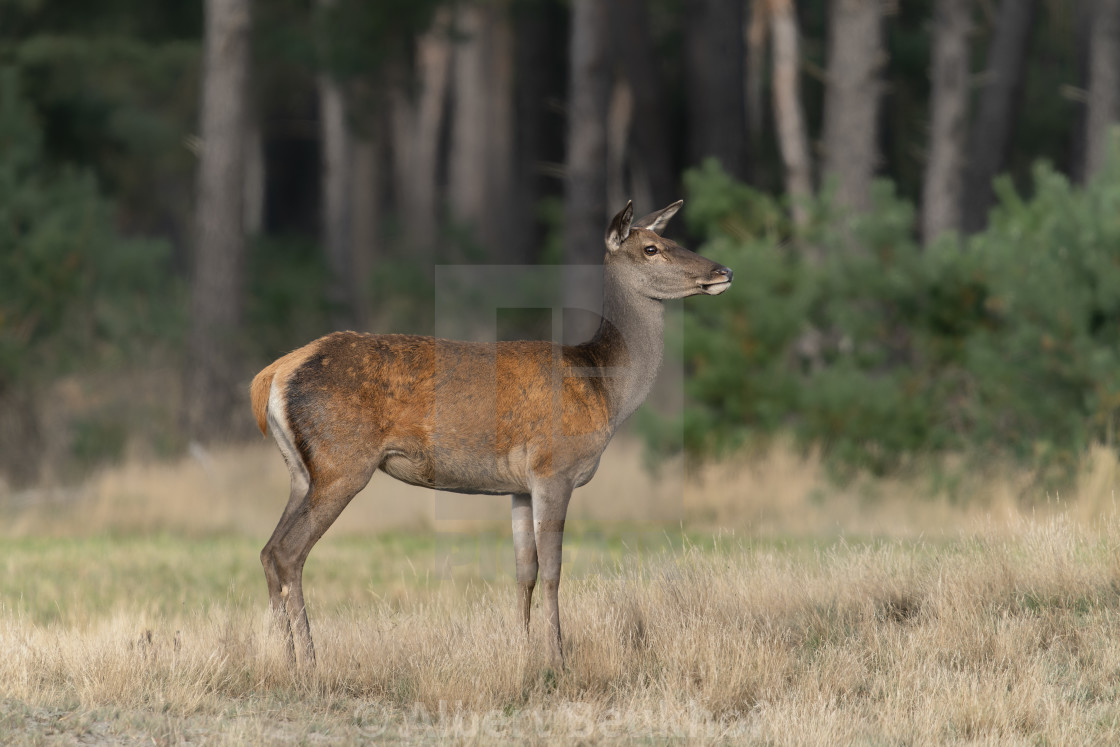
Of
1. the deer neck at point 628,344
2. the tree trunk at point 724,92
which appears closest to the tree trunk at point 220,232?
the tree trunk at point 724,92

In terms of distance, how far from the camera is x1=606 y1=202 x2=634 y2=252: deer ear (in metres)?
7.14

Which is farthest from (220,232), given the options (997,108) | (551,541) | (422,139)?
(422,139)

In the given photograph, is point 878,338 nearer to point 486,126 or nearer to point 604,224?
point 604,224

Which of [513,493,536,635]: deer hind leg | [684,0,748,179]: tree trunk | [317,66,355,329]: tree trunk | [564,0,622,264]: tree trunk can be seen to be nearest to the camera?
[513,493,536,635]: deer hind leg

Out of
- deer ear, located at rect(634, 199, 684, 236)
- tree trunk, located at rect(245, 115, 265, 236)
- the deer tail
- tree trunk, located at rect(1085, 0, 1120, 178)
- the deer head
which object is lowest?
tree trunk, located at rect(245, 115, 265, 236)

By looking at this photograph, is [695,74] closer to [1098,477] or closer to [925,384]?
[925,384]

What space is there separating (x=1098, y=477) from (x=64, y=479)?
1075 centimetres

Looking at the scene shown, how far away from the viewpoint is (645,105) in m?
21.4

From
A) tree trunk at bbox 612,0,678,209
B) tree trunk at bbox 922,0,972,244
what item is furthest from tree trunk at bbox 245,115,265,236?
tree trunk at bbox 922,0,972,244

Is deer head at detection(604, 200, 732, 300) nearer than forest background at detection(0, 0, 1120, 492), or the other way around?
deer head at detection(604, 200, 732, 300)

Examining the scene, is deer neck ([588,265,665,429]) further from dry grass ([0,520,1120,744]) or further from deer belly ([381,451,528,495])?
dry grass ([0,520,1120,744])

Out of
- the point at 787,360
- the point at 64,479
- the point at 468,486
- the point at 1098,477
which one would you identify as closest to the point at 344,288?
the point at 64,479

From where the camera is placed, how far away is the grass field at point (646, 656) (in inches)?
241

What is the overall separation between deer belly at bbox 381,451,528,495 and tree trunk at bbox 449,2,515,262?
73.7 feet
